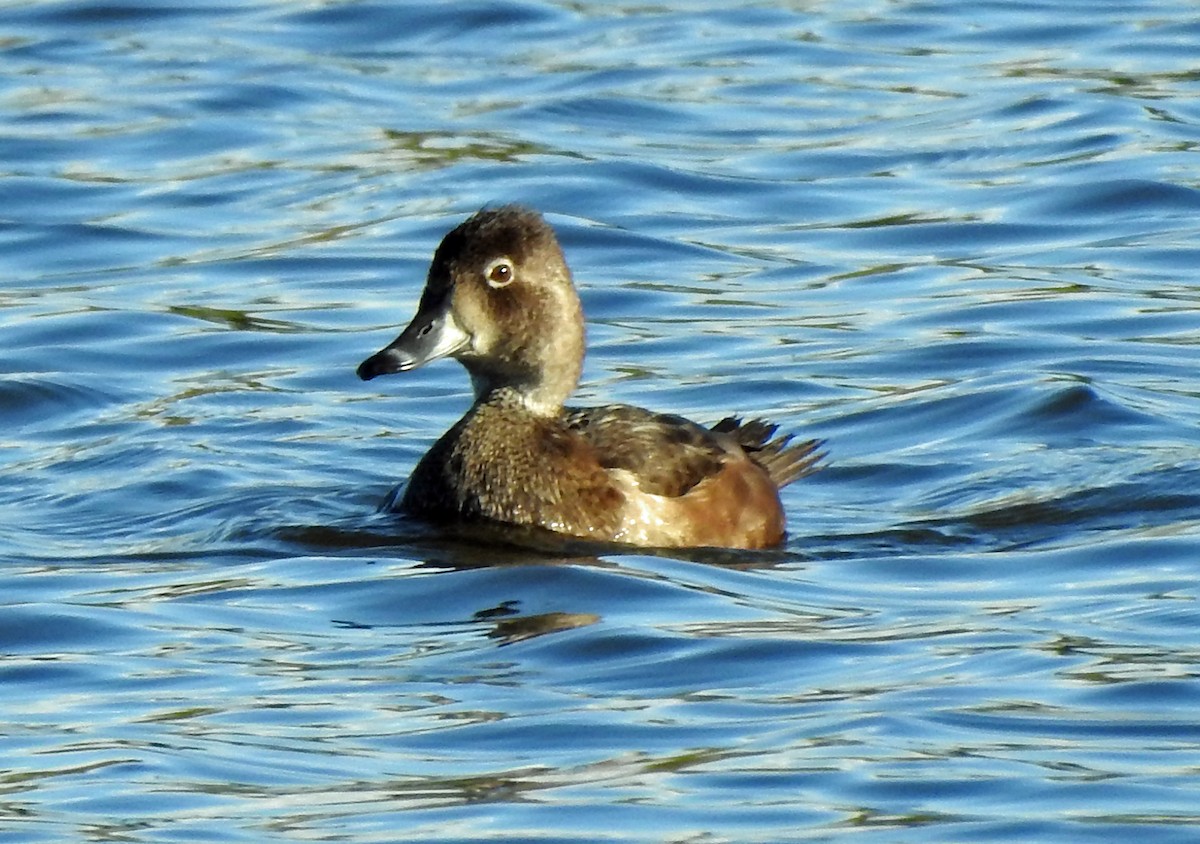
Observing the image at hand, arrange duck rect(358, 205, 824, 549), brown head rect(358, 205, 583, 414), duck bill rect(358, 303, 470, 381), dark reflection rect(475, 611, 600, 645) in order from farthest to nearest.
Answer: brown head rect(358, 205, 583, 414) < duck bill rect(358, 303, 470, 381) < duck rect(358, 205, 824, 549) < dark reflection rect(475, 611, 600, 645)

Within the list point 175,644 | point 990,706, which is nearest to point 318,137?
point 175,644

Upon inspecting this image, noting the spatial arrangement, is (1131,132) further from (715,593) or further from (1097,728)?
(1097,728)

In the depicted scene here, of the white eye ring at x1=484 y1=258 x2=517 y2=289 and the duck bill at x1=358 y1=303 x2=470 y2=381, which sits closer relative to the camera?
the duck bill at x1=358 y1=303 x2=470 y2=381

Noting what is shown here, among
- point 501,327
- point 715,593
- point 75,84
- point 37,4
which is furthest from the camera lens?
point 37,4

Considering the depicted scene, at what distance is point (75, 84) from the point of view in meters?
18.3

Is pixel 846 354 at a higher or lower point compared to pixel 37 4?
lower

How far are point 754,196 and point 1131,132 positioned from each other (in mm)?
2593

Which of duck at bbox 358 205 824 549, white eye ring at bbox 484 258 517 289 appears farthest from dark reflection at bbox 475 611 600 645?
white eye ring at bbox 484 258 517 289

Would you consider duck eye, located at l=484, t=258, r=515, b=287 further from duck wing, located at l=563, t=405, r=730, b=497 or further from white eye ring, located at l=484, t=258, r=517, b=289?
duck wing, located at l=563, t=405, r=730, b=497

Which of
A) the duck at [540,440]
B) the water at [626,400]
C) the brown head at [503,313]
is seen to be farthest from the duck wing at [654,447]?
the water at [626,400]

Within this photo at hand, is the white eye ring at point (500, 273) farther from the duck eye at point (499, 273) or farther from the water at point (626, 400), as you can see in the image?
the water at point (626, 400)

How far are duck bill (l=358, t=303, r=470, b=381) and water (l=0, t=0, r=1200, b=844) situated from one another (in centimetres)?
59

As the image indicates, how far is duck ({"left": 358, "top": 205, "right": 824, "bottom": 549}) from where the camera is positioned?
31.6 feet

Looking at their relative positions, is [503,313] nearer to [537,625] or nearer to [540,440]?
[540,440]
